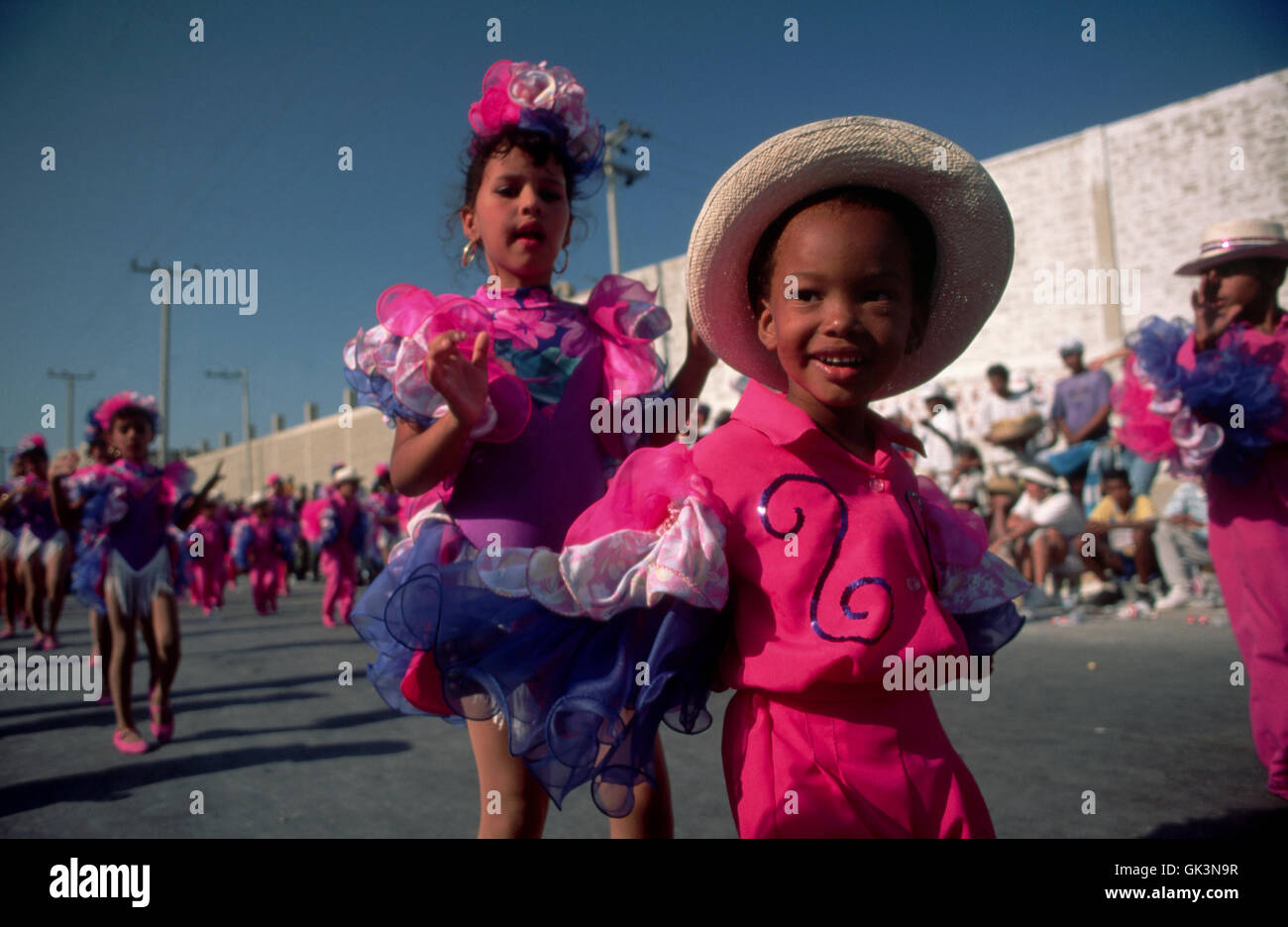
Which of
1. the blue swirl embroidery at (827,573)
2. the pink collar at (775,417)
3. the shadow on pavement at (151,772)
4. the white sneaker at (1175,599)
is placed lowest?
the shadow on pavement at (151,772)

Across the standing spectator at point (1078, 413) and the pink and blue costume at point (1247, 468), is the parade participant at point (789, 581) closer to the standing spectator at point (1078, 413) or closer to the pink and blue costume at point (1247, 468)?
the pink and blue costume at point (1247, 468)

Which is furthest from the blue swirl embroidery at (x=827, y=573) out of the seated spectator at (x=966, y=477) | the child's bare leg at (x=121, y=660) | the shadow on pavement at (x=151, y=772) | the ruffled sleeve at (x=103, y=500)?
the seated spectator at (x=966, y=477)

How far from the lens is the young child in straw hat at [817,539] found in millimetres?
1512

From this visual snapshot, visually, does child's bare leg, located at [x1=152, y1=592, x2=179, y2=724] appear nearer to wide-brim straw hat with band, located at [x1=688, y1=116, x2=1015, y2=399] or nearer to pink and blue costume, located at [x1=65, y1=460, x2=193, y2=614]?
pink and blue costume, located at [x1=65, y1=460, x2=193, y2=614]

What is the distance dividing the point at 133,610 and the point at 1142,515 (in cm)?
886

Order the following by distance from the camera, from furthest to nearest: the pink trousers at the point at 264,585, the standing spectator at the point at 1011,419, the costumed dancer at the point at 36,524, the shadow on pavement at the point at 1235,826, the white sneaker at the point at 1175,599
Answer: the pink trousers at the point at 264,585, the costumed dancer at the point at 36,524, the standing spectator at the point at 1011,419, the white sneaker at the point at 1175,599, the shadow on pavement at the point at 1235,826

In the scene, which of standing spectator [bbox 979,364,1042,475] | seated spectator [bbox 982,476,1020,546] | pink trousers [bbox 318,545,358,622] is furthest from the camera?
pink trousers [bbox 318,545,358,622]

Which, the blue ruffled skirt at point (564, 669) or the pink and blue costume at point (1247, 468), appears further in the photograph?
the pink and blue costume at point (1247, 468)

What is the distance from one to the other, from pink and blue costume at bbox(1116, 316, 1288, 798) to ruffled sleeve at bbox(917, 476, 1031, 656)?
196 centimetres

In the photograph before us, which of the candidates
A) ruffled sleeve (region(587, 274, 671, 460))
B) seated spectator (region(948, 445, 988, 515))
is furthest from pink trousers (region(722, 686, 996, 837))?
seated spectator (region(948, 445, 988, 515))

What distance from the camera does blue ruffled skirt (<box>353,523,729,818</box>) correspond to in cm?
150

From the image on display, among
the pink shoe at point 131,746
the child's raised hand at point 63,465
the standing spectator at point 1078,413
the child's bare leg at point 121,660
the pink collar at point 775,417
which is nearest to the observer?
the pink collar at point 775,417

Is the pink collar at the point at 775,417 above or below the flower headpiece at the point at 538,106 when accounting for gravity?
below

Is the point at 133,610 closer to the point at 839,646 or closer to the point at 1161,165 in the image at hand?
the point at 839,646
